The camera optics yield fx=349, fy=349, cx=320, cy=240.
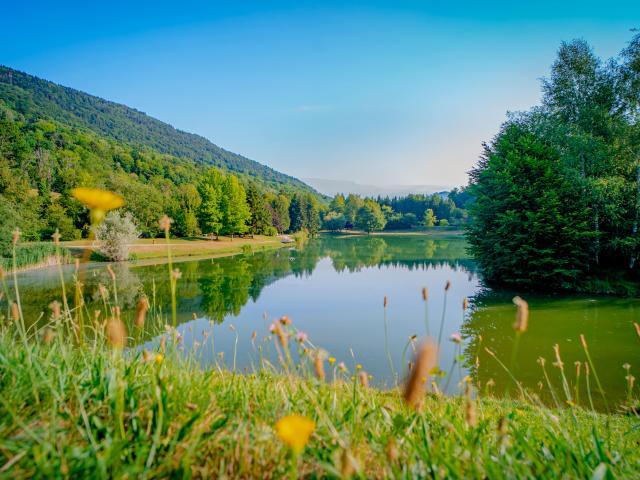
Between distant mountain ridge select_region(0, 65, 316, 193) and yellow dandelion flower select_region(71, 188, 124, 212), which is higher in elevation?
distant mountain ridge select_region(0, 65, 316, 193)

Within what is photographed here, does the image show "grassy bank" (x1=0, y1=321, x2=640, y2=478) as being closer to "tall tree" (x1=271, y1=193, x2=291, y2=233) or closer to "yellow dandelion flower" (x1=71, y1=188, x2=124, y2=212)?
"yellow dandelion flower" (x1=71, y1=188, x2=124, y2=212)

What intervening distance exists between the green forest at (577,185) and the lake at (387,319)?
6.63 feet

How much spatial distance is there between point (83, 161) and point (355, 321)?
72590mm

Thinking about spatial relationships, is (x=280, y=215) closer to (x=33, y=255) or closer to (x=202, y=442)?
(x=33, y=255)

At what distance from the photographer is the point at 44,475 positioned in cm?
111

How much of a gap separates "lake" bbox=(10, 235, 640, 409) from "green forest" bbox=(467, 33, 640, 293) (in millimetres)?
2020

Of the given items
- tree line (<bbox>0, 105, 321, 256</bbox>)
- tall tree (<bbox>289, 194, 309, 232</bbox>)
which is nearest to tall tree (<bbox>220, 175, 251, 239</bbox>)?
tree line (<bbox>0, 105, 321, 256</bbox>)

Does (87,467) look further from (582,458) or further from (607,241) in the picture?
(607,241)

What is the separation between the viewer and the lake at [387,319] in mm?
8266

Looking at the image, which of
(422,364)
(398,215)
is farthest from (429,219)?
(422,364)

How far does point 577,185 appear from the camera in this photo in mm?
16703

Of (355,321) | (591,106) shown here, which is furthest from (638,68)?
(355,321)

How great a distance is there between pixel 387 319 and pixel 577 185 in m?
11.6

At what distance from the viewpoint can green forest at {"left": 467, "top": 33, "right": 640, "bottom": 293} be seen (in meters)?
16.2
